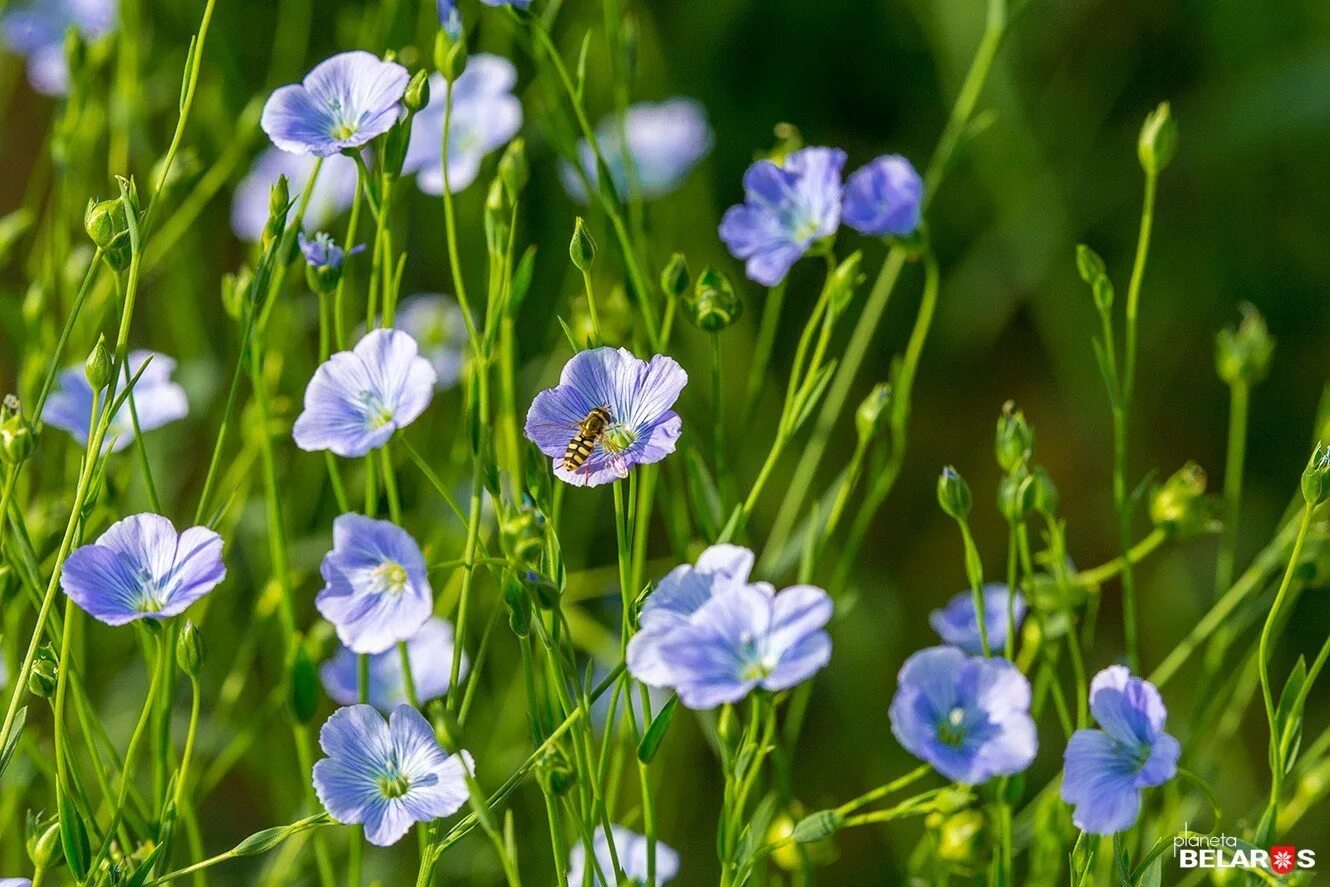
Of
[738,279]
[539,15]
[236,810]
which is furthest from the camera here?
[738,279]

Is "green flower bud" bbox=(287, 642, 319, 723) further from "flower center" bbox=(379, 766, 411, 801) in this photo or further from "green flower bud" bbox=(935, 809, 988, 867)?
"green flower bud" bbox=(935, 809, 988, 867)

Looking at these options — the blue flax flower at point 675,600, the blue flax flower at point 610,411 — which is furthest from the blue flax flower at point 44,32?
the blue flax flower at point 675,600

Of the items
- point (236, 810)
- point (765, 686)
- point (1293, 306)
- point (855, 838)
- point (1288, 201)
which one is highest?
point (765, 686)

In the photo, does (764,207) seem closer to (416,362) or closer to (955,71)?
(416,362)

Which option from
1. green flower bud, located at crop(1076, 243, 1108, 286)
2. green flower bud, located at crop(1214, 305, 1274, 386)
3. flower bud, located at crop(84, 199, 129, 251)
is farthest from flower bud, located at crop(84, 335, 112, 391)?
green flower bud, located at crop(1214, 305, 1274, 386)

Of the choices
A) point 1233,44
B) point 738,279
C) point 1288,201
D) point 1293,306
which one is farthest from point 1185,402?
point 738,279

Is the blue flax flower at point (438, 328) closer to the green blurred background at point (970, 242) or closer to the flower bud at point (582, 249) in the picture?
the green blurred background at point (970, 242)
